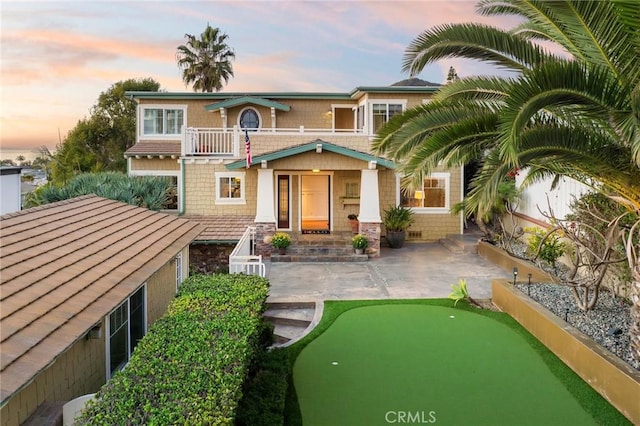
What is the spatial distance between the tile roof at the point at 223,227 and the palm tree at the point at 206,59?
2029cm

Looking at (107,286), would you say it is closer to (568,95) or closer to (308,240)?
(568,95)

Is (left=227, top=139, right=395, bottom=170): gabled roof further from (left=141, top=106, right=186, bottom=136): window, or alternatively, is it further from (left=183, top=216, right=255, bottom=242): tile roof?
(left=141, top=106, right=186, bottom=136): window

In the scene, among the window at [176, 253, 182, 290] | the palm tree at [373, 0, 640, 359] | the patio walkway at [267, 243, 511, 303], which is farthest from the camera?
the patio walkway at [267, 243, 511, 303]

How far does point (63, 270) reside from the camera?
5297mm

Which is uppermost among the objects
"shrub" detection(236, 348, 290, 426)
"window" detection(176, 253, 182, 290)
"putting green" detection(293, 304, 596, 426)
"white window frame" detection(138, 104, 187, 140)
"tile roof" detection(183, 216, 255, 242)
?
"white window frame" detection(138, 104, 187, 140)

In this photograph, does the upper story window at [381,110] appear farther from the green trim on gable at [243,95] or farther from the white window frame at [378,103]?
the green trim on gable at [243,95]

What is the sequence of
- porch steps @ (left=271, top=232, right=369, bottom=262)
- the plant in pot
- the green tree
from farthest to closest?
1. the green tree
2. the plant in pot
3. porch steps @ (left=271, top=232, right=369, bottom=262)

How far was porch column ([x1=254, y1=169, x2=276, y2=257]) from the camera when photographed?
53.5 ft

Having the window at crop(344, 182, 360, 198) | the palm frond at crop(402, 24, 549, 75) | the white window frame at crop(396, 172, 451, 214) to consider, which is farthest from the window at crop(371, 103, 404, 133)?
the palm frond at crop(402, 24, 549, 75)

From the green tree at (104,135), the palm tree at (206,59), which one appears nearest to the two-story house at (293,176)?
the palm tree at (206,59)

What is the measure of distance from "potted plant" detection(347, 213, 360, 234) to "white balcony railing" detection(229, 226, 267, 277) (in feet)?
13.8

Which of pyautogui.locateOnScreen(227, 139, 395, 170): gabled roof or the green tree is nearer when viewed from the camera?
pyautogui.locateOnScreen(227, 139, 395, 170): gabled roof

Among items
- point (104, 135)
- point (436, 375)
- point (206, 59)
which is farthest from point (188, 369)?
point (104, 135)

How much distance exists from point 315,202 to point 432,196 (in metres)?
5.13
